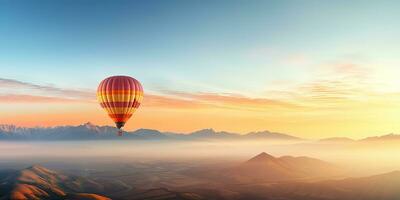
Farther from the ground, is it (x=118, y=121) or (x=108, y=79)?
(x=108, y=79)

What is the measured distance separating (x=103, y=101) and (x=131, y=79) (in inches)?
544

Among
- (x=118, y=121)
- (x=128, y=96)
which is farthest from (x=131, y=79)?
(x=118, y=121)

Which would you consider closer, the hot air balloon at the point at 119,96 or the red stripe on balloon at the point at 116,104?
the hot air balloon at the point at 119,96

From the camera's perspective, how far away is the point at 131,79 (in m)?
155

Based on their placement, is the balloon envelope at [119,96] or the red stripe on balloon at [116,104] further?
the red stripe on balloon at [116,104]

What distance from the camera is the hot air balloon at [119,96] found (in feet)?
497

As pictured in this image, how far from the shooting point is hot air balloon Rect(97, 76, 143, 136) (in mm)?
151375

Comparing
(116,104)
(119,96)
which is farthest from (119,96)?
(116,104)

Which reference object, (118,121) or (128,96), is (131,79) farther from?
(118,121)

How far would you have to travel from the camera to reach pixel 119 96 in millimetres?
151625

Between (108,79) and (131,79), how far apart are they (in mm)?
8820

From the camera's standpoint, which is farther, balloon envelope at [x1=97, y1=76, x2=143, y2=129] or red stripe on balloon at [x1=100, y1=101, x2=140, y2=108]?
red stripe on balloon at [x1=100, y1=101, x2=140, y2=108]

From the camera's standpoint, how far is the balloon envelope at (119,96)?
151 m

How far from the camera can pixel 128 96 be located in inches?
6014
